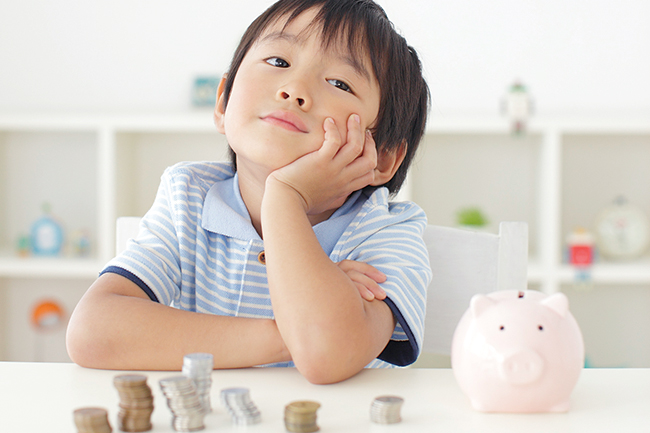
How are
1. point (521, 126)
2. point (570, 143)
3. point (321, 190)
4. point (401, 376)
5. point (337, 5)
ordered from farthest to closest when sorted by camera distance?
point (570, 143), point (521, 126), point (337, 5), point (321, 190), point (401, 376)

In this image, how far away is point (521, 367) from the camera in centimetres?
42

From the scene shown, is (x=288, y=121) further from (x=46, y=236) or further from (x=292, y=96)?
(x=46, y=236)

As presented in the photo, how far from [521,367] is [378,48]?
53 centimetres

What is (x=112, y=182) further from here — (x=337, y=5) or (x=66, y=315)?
(x=337, y=5)

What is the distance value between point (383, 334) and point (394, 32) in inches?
18.1

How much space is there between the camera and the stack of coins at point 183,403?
1.23 feet

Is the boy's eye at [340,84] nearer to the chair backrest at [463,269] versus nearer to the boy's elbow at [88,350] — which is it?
the chair backrest at [463,269]

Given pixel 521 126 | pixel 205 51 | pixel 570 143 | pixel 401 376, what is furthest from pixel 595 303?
pixel 401 376

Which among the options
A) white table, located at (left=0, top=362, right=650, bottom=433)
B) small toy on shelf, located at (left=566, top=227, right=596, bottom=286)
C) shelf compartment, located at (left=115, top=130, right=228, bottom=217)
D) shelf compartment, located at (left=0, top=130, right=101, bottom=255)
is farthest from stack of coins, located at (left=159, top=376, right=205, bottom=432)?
shelf compartment, located at (left=0, top=130, right=101, bottom=255)

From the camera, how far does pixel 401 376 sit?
0.53 m

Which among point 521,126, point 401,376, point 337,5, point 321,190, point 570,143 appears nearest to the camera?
point 401,376

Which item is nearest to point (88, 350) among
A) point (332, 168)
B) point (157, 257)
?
point (157, 257)

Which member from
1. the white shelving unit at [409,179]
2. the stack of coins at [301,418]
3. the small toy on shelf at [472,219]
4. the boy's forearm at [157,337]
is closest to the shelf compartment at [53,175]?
the white shelving unit at [409,179]

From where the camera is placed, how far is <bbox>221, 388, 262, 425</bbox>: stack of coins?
1.31 ft
